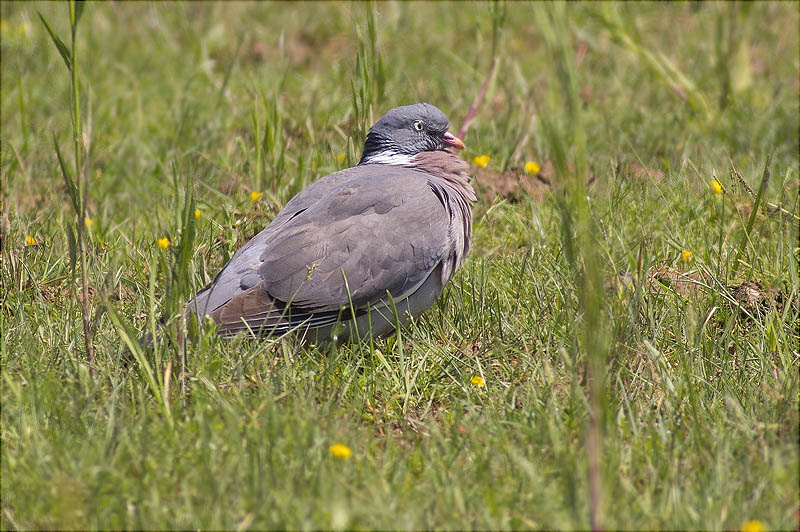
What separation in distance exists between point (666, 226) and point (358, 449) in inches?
93.9

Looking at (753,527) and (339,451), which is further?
(339,451)

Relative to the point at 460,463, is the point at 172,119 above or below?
above

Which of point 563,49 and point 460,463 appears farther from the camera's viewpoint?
point 460,463

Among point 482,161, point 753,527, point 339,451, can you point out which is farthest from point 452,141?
point 753,527

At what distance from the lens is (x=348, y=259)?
3.84 m

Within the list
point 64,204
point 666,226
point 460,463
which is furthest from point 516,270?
point 64,204

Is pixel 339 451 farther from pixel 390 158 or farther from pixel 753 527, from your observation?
pixel 390 158

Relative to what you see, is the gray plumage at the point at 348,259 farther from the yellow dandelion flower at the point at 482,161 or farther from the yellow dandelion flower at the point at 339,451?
the yellow dandelion flower at the point at 482,161

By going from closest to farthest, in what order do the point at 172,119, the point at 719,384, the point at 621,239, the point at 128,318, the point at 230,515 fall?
the point at 230,515
the point at 719,384
the point at 128,318
the point at 621,239
the point at 172,119

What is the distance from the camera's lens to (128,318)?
393 centimetres

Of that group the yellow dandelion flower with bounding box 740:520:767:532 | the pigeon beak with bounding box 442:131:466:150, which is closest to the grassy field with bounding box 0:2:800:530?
the yellow dandelion flower with bounding box 740:520:767:532

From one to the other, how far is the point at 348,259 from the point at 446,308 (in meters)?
0.58

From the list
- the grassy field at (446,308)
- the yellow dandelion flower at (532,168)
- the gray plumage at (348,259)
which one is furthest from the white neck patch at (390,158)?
the yellow dandelion flower at (532,168)

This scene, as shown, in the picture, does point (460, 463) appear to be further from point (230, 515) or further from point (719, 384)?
point (719, 384)
